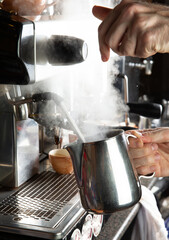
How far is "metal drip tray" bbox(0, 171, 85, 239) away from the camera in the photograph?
946 mm

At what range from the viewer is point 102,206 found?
748mm

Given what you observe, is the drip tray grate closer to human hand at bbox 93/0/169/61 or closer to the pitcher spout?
the pitcher spout

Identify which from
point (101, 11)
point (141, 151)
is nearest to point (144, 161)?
point (141, 151)

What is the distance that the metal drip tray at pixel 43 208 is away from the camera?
3.10 ft

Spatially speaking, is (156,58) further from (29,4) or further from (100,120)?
(29,4)

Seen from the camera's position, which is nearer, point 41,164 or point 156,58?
point 41,164

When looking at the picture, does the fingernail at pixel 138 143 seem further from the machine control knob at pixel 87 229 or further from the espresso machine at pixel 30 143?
the machine control knob at pixel 87 229

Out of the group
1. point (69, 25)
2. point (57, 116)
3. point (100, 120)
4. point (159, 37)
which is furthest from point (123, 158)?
point (100, 120)

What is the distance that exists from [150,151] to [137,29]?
449 mm

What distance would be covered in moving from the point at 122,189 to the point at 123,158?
0.20 feet

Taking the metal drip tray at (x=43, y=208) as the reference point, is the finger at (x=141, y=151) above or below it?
above

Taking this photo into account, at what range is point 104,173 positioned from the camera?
74 centimetres

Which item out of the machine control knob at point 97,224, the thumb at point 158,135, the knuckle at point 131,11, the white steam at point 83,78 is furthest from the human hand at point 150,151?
the knuckle at point 131,11

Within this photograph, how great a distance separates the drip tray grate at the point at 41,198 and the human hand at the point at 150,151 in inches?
10.5
